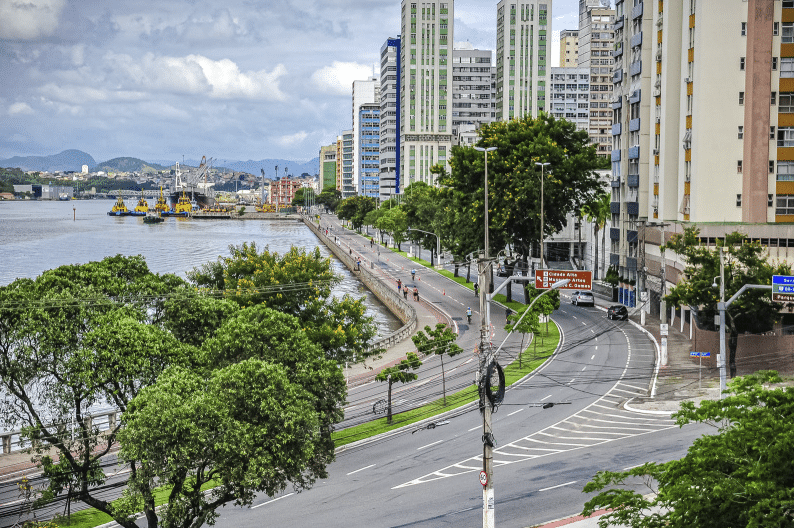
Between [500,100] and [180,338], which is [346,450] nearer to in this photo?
[180,338]

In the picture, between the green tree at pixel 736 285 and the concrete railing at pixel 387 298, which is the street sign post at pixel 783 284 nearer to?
the green tree at pixel 736 285

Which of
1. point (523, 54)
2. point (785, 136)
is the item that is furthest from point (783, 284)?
point (523, 54)

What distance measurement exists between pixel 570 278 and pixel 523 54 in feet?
573

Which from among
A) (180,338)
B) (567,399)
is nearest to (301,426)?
(180,338)

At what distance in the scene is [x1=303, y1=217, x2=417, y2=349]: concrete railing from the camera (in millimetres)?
62625

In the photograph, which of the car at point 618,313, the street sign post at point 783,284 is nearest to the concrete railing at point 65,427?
the street sign post at point 783,284

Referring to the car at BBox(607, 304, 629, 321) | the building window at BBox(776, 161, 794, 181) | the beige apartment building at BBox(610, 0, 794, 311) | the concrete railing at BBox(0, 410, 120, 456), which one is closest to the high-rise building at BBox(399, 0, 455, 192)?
the car at BBox(607, 304, 629, 321)

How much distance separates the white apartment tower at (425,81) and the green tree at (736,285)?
148888mm

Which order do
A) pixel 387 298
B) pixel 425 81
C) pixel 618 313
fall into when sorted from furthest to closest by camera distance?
pixel 425 81
pixel 387 298
pixel 618 313

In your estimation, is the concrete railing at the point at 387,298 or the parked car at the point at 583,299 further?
the parked car at the point at 583,299

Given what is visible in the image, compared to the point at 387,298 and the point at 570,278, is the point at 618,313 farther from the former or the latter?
the point at 570,278

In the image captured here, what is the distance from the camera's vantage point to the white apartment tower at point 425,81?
193m

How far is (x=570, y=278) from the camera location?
27.3 metres

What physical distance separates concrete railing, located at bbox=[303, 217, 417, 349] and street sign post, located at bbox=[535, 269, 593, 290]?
22.8 m
